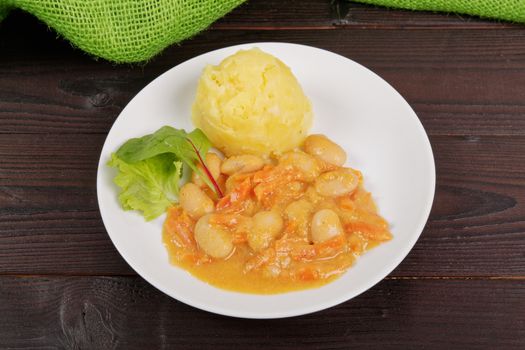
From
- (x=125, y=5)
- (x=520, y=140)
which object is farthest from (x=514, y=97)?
(x=125, y=5)

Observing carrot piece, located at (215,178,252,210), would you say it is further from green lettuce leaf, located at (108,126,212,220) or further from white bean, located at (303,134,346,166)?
white bean, located at (303,134,346,166)

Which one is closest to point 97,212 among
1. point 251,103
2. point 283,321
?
point 251,103

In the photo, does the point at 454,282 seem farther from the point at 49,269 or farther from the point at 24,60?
the point at 24,60

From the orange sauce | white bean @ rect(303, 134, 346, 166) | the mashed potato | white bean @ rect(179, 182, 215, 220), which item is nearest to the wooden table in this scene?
the orange sauce

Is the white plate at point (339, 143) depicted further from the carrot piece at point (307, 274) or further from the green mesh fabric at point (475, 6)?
the green mesh fabric at point (475, 6)

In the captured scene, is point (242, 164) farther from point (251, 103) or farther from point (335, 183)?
point (335, 183)
